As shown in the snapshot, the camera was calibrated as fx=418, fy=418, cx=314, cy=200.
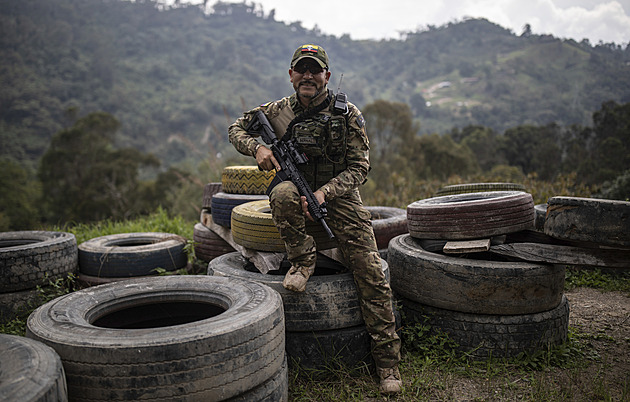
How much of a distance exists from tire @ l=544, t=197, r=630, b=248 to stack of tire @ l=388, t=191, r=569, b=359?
352mm

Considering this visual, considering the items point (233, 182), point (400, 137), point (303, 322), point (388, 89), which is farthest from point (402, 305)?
point (388, 89)

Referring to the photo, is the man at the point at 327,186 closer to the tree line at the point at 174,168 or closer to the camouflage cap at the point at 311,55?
the camouflage cap at the point at 311,55

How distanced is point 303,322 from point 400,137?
30.6 m

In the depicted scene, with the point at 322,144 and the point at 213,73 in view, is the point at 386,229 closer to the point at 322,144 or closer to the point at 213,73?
the point at 322,144

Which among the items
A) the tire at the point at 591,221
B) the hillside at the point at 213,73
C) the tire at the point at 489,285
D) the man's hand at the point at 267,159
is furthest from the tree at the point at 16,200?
the tire at the point at 591,221

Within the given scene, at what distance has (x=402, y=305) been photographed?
3.82 m

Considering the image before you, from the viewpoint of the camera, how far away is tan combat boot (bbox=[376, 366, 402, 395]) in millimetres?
2934

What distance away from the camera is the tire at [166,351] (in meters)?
1.96

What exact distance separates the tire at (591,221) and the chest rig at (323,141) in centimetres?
171

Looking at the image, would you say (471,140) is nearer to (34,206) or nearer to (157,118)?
(34,206)

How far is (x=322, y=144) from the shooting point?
3369 millimetres

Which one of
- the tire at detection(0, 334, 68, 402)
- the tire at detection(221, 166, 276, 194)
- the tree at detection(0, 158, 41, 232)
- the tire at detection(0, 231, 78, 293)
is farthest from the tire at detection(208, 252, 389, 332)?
the tree at detection(0, 158, 41, 232)

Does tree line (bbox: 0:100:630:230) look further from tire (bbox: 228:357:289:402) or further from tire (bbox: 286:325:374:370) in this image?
tire (bbox: 228:357:289:402)

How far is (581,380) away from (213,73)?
95.6 metres
